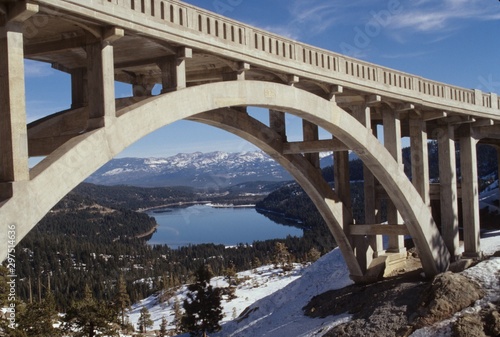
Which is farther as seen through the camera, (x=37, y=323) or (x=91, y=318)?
(x=37, y=323)

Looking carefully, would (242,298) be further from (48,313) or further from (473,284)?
(473,284)

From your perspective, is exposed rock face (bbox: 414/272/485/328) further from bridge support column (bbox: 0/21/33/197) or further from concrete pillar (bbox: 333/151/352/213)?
bridge support column (bbox: 0/21/33/197)

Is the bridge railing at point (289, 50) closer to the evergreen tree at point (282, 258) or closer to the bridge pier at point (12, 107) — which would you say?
the bridge pier at point (12, 107)

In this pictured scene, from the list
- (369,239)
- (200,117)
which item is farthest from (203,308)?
(200,117)

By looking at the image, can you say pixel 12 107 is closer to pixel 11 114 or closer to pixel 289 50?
pixel 11 114

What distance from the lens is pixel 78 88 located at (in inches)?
551

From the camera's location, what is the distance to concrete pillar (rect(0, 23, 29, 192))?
8812 millimetres

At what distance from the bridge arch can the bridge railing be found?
3.38ft

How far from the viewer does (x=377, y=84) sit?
19.7 m

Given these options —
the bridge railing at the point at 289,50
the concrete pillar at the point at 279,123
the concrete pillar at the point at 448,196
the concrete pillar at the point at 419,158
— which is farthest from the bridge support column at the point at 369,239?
the concrete pillar at the point at 279,123

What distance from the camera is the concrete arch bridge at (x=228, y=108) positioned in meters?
9.13

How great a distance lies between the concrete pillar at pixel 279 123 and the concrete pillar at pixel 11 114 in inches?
513

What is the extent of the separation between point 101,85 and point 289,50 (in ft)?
22.5

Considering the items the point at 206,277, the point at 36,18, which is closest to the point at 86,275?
the point at 206,277
